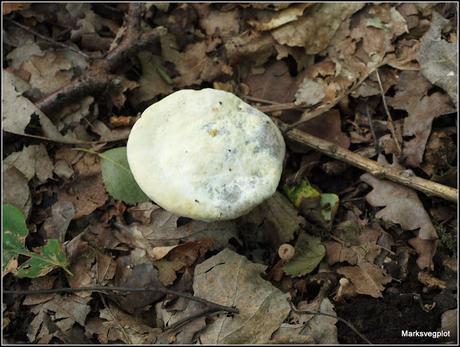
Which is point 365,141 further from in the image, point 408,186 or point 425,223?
point 425,223

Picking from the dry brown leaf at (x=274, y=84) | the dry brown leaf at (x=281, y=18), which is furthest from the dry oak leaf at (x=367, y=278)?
the dry brown leaf at (x=281, y=18)

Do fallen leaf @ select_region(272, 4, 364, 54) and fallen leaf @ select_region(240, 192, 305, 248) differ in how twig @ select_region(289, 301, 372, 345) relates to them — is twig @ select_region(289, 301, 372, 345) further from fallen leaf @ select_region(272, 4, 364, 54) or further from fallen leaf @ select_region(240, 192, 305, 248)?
fallen leaf @ select_region(272, 4, 364, 54)

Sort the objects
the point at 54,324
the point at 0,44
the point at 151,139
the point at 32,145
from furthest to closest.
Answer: the point at 0,44 < the point at 32,145 < the point at 54,324 < the point at 151,139

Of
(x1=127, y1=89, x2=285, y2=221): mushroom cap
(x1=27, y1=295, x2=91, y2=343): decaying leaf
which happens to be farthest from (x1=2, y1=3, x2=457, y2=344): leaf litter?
(x1=127, y1=89, x2=285, y2=221): mushroom cap

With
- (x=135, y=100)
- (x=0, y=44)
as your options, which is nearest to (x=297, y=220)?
(x=135, y=100)

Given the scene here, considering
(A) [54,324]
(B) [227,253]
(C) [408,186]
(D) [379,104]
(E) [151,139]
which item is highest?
(E) [151,139]

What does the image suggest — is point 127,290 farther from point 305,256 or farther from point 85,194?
point 305,256

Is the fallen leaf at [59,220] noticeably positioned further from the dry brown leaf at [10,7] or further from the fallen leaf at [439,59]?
the fallen leaf at [439,59]
